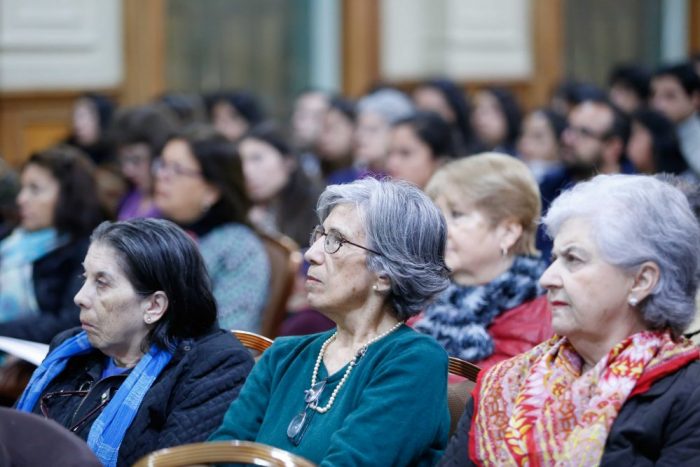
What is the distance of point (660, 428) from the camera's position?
212 centimetres

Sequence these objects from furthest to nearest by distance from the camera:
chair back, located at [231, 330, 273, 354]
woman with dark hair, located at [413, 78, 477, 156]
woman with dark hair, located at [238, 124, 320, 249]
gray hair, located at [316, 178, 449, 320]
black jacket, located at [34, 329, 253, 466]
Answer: woman with dark hair, located at [413, 78, 477, 156], woman with dark hair, located at [238, 124, 320, 249], chair back, located at [231, 330, 273, 354], black jacket, located at [34, 329, 253, 466], gray hair, located at [316, 178, 449, 320]

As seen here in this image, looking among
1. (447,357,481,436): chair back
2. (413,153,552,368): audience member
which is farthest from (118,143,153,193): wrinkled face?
(447,357,481,436): chair back

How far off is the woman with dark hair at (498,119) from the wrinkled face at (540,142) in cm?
83

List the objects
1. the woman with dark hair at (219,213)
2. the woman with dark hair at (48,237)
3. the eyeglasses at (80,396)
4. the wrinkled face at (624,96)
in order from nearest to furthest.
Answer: the eyeglasses at (80,396)
the woman with dark hair at (219,213)
the woman with dark hair at (48,237)
the wrinkled face at (624,96)

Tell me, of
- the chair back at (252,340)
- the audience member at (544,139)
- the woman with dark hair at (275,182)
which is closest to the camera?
the chair back at (252,340)

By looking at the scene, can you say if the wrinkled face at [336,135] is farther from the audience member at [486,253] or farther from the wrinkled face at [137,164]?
the audience member at [486,253]

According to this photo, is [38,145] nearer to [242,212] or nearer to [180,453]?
[242,212]

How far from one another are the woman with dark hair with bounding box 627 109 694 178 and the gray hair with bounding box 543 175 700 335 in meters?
4.01

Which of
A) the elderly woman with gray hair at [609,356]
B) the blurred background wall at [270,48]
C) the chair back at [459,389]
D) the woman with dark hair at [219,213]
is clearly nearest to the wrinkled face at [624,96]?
the blurred background wall at [270,48]

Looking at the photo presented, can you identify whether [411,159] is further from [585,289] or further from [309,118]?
[585,289]

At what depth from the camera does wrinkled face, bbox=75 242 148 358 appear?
2703 mm

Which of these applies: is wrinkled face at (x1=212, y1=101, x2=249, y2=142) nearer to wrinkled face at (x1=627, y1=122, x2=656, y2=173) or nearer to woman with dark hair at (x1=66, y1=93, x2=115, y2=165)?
woman with dark hair at (x1=66, y1=93, x2=115, y2=165)

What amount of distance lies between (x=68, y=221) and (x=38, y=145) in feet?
12.3

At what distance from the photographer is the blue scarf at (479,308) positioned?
3.10 meters
